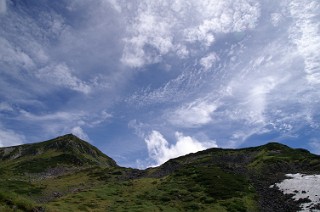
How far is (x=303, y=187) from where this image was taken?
201ft

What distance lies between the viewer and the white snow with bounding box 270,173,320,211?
53.1m

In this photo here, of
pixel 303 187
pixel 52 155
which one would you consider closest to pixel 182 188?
pixel 303 187

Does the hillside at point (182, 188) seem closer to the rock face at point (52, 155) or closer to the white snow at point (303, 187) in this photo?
the white snow at point (303, 187)

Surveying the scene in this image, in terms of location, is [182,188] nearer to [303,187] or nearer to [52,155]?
[303,187]

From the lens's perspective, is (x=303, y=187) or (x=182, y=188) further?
(x=182, y=188)

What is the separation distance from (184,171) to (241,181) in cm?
1924

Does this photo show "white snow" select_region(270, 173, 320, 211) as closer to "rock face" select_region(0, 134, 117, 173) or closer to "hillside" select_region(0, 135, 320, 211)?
"hillside" select_region(0, 135, 320, 211)

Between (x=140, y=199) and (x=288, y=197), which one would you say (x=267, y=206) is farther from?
(x=140, y=199)

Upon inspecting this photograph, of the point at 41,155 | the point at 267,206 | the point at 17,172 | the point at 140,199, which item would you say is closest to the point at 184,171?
the point at 140,199

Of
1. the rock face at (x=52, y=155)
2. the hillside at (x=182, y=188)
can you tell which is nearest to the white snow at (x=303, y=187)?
the hillside at (x=182, y=188)

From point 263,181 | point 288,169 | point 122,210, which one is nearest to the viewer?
point 122,210

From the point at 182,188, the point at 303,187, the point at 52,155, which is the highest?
the point at 52,155

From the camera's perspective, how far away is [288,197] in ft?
192

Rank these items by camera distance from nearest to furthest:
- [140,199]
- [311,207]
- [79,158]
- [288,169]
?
[311,207]
[140,199]
[288,169]
[79,158]
